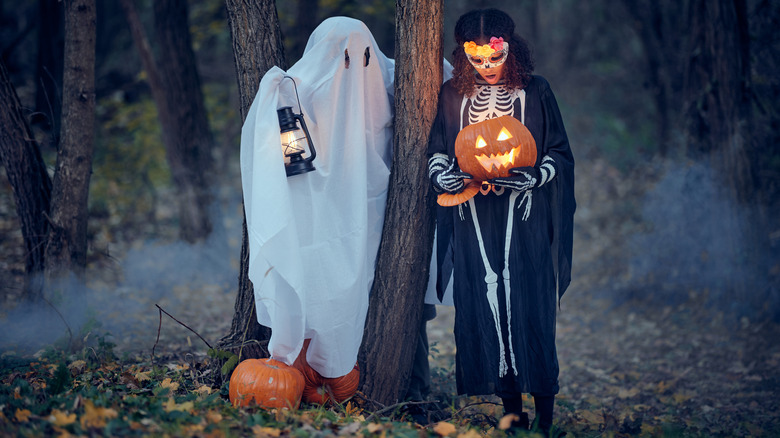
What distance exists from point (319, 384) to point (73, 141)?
2.57 metres

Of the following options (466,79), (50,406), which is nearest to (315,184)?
(466,79)

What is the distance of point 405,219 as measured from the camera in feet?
11.4

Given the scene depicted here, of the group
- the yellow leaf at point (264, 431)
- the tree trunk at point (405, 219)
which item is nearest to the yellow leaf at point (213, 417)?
the yellow leaf at point (264, 431)

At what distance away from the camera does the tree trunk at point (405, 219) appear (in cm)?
340

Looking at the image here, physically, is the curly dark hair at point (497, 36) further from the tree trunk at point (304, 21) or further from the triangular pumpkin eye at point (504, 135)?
the tree trunk at point (304, 21)

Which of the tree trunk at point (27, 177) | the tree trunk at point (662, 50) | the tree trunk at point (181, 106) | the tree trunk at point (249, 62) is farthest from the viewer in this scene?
the tree trunk at point (662, 50)

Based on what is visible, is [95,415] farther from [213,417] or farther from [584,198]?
[584,198]

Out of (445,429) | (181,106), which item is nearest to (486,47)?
(445,429)

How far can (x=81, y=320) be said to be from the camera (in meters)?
4.46

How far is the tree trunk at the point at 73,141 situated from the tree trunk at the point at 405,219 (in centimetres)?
237

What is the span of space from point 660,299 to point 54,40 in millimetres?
7459

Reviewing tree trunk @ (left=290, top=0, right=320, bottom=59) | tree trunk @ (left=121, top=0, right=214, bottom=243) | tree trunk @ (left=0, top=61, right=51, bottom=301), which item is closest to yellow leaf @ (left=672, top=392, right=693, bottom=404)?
tree trunk @ (left=0, top=61, right=51, bottom=301)

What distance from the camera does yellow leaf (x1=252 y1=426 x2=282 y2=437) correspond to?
265cm

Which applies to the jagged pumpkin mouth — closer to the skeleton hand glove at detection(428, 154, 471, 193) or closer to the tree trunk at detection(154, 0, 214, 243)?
the skeleton hand glove at detection(428, 154, 471, 193)
